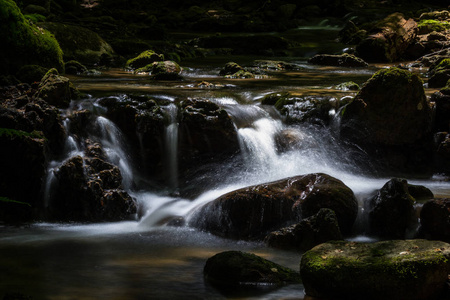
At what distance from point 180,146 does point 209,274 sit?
14.0ft

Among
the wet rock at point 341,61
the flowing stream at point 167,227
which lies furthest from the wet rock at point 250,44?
the flowing stream at point 167,227

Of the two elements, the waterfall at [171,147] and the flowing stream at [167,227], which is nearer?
the flowing stream at [167,227]

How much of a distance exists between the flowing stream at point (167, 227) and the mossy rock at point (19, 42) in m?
1.54

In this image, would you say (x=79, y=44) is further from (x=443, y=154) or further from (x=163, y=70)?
(x=443, y=154)

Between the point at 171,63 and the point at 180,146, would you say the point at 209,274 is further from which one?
the point at 171,63

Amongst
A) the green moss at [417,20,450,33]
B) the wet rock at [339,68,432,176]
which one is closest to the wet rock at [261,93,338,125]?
the wet rock at [339,68,432,176]

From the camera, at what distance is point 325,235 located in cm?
620

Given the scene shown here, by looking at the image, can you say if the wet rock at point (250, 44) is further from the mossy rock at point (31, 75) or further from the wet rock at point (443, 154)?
the mossy rock at point (31, 75)

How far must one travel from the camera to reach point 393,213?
22.1 ft

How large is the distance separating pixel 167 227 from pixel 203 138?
7.71 ft

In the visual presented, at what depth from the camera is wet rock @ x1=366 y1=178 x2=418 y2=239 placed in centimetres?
665

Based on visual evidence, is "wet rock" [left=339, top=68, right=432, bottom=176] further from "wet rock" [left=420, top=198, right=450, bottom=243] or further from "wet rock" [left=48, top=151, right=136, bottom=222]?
"wet rock" [left=48, top=151, right=136, bottom=222]

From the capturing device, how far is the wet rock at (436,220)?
247 inches

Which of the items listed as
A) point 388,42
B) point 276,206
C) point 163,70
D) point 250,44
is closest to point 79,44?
point 163,70
